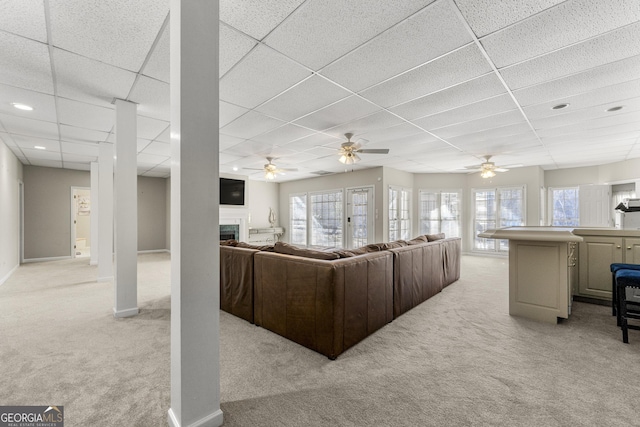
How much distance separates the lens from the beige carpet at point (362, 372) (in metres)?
1.65

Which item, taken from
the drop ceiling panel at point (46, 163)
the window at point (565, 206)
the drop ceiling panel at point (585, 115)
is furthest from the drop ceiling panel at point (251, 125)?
the window at point (565, 206)

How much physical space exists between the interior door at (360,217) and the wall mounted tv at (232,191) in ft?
11.2

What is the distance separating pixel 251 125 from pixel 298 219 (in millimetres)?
5948

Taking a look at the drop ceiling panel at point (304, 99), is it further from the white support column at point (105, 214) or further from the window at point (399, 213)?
the window at point (399, 213)

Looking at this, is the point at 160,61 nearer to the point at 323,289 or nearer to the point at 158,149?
the point at 323,289

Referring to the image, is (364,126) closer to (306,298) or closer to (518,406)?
(306,298)

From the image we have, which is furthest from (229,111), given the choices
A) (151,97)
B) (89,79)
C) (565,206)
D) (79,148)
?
(565,206)

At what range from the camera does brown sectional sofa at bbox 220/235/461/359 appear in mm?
2309

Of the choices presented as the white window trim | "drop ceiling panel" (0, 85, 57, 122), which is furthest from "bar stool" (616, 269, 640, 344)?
"drop ceiling panel" (0, 85, 57, 122)

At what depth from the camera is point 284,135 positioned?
4.60 metres

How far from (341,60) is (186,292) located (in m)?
2.18

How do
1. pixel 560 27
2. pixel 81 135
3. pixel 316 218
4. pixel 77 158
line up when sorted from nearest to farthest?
1. pixel 560 27
2. pixel 81 135
3. pixel 77 158
4. pixel 316 218

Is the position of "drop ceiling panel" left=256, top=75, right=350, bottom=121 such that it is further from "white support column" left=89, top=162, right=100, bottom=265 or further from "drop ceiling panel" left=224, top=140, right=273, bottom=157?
"white support column" left=89, top=162, right=100, bottom=265

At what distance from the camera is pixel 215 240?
156cm
